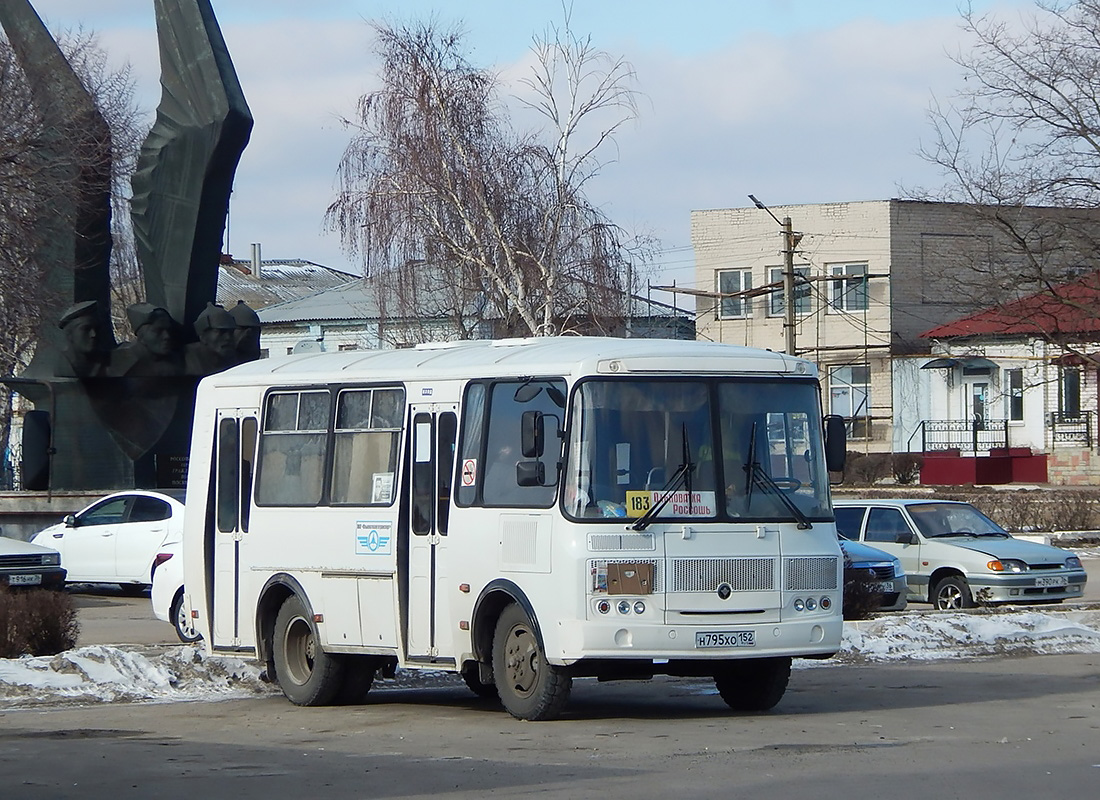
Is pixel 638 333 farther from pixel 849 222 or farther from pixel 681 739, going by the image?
pixel 681 739

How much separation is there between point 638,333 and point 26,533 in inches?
1194

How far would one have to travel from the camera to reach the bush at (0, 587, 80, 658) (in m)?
15.1

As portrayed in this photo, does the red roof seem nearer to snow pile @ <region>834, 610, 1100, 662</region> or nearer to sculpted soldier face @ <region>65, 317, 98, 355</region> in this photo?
sculpted soldier face @ <region>65, 317, 98, 355</region>

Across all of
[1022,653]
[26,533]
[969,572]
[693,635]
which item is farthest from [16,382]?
[693,635]

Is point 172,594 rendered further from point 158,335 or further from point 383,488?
point 158,335

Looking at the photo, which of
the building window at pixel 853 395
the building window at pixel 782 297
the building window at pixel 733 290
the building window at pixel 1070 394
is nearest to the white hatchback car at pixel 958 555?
the building window at pixel 1070 394

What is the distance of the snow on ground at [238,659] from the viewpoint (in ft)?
44.9

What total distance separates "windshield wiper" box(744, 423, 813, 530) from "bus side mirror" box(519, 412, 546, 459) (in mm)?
1519

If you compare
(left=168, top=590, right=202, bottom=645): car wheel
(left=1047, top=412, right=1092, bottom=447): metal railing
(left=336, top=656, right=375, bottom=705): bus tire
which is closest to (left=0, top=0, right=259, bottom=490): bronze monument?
(left=168, top=590, right=202, bottom=645): car wheel

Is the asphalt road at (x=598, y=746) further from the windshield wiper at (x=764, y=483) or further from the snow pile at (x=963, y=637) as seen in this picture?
the snow pile at (x=963, y=637)

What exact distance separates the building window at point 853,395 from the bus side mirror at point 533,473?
49.4m

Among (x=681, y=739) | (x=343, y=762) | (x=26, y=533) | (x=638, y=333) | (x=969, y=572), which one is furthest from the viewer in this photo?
(x=638, y=333)

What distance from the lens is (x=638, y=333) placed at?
56.9 meters

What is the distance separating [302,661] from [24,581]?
716 centimetres
